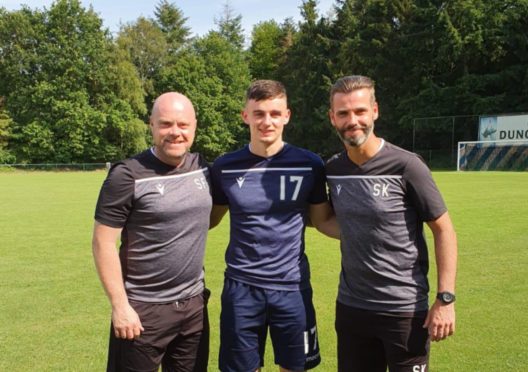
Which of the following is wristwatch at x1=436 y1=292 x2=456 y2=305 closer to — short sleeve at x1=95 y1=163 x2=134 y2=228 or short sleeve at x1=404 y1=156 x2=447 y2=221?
short sleeve at x1=404 y1=156 x2=447 y2=221

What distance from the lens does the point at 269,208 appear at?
3.12 metres

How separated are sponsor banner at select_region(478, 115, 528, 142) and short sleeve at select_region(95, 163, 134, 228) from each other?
35.6 m

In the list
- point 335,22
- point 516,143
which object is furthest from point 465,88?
point 335,22

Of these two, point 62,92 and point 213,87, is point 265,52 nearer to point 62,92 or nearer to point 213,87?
point 213,87

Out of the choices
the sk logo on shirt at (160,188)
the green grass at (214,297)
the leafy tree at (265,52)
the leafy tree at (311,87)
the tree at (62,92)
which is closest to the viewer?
the sk logo on shirt at (160,188)

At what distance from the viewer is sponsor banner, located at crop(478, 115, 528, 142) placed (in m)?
33.1

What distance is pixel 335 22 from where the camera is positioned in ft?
169

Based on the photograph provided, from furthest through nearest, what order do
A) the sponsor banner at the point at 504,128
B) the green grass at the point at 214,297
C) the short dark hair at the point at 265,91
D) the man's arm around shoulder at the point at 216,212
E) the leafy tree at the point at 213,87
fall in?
1. the leafy tree at the point at 213,87
2. the sponsor banner at the point at 504,128
3. the green grass at the point at 214,297
4. the man's arm around shoulder at the point at 216,212
5. the short dark hair at the point at 265,91

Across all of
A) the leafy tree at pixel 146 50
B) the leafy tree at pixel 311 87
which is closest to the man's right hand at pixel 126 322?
the leafy tree at pixel 311 87

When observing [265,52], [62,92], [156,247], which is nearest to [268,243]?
[156,247]

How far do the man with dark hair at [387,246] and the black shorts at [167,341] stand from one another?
988 millimetres

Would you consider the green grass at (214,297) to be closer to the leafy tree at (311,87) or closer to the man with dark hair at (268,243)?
the man with dark hair at (268,243)

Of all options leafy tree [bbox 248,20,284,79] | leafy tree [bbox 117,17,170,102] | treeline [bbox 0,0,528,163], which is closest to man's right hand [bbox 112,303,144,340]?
treeline [bbox 0,0,528,163]

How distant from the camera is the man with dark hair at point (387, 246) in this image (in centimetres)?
282
